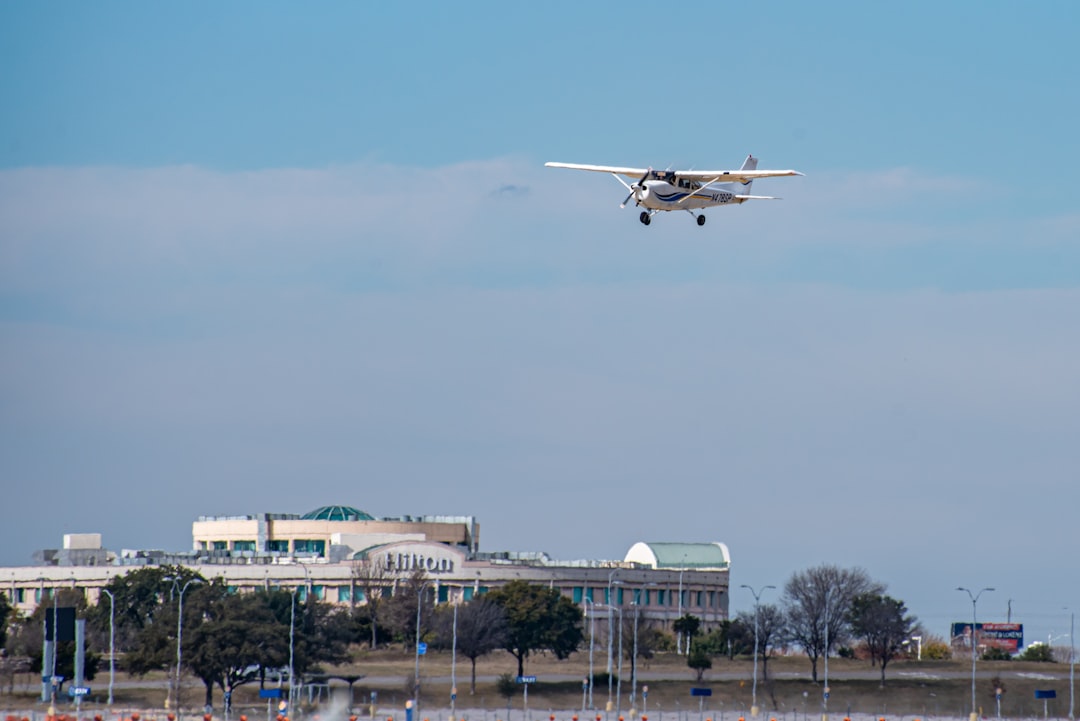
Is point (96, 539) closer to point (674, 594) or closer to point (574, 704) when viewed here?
point (674, 594)

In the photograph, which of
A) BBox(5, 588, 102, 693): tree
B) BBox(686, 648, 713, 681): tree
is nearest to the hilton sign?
BBox(5, 588, 102, 693): tree

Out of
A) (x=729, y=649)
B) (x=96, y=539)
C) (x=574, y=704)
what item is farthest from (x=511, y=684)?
(x=96, y=539)

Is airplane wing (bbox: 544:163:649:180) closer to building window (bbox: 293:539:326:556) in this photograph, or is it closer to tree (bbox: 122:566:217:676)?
tree (bbox: 122:566:217:676)

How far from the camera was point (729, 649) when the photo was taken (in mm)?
152750

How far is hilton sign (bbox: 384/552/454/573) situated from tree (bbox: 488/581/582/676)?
3628 cm

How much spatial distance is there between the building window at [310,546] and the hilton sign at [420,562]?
1663 cm

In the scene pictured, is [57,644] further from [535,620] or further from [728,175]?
[728,175]

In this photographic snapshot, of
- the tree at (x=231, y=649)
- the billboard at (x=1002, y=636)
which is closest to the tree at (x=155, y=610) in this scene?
the tree at (x=231, y=649)

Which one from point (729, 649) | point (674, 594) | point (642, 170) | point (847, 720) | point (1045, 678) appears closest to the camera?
point (642, 170)

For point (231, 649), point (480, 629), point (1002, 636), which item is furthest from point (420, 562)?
point (231, 649)

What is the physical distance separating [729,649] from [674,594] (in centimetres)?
4154

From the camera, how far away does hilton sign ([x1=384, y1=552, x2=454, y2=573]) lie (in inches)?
6983

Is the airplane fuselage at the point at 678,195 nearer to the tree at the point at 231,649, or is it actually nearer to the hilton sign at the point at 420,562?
the tree at the point at 231,649

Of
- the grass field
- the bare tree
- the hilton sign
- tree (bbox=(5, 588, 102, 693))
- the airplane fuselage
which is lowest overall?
the grass field
